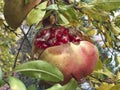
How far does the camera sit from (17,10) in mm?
1062

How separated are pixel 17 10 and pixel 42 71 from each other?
0.32 meters

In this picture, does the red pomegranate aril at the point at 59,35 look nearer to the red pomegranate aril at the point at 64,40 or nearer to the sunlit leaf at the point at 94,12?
the red pomegranate aril at the point at 64,40

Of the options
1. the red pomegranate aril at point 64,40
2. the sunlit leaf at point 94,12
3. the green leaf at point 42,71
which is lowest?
the green leaf at point 42,71

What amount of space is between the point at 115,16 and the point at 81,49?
0.59 m

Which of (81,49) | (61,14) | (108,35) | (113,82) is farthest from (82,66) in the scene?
(108,35)

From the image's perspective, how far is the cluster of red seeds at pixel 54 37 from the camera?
916 millimetres

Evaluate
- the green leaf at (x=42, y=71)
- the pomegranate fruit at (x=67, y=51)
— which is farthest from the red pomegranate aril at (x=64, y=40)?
the green leaf at (x=42, y=71)

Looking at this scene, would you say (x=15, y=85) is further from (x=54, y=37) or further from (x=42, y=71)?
(x=54, y=37)

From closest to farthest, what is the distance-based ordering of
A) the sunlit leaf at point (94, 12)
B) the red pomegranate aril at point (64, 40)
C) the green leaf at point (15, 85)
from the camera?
1. the green leaf at point (15, 85)
2. the red pomegranate aril at point (64, 40)
3. the sunlit leaf at point (94, 12)

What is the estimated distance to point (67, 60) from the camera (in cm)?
83

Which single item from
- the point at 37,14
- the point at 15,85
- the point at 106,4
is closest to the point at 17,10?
the point at 37,14

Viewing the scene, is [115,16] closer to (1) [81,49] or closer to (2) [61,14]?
(2) [61,14]

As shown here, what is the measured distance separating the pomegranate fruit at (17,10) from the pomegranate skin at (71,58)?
0.70 ft

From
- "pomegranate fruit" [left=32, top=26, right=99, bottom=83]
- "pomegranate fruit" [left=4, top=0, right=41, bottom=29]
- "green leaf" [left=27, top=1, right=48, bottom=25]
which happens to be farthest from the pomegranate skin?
"pomegranate fruit" [left=4, top=0, right=41, bottom=29]
